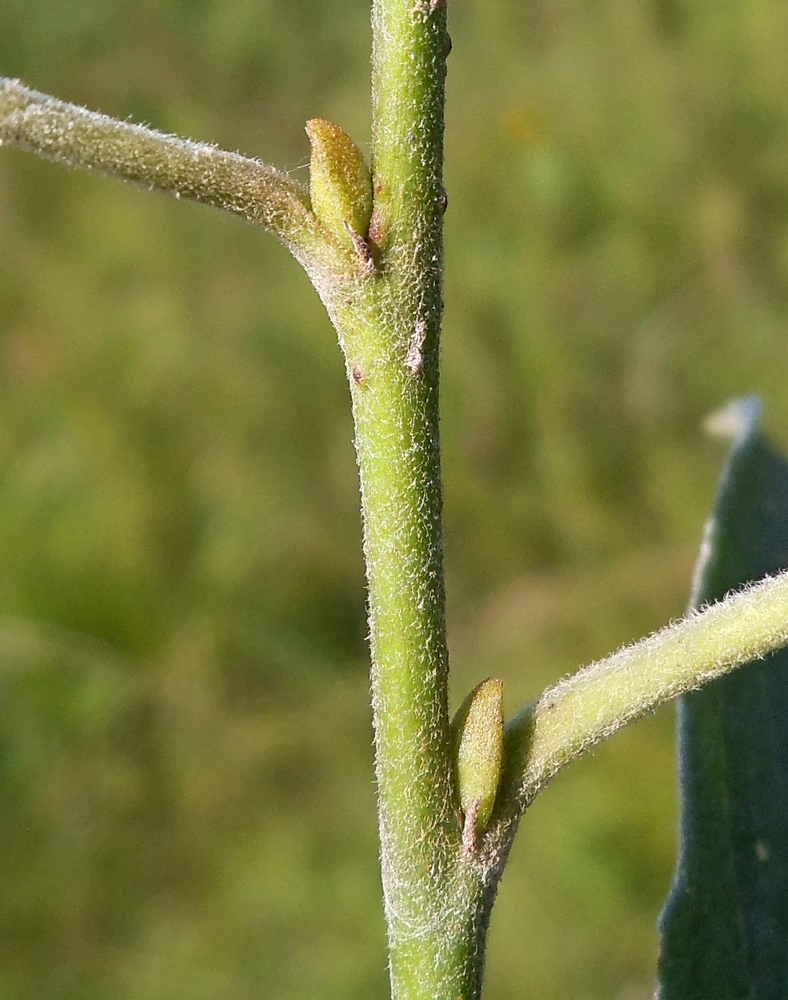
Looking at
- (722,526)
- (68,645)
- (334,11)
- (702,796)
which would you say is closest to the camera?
(702,796)

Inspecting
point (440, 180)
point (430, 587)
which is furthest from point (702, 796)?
point (440, 180)

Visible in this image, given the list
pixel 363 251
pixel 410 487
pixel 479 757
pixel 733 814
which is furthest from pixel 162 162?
pixel 733 814

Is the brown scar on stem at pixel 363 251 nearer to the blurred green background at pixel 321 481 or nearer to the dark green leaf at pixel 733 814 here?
the dark green leaf at pixel 733 814

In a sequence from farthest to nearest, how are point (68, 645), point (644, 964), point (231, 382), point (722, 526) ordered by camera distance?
point (231, 382), point (68, 645), point (644, 964), point (722, 526)

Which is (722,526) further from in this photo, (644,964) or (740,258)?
(740,258)

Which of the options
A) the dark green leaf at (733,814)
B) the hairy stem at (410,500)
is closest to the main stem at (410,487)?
the hairy stem at (410,500)

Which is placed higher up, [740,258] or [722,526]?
[740,258]

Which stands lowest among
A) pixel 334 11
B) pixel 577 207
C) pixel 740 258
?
pixel 740 258
